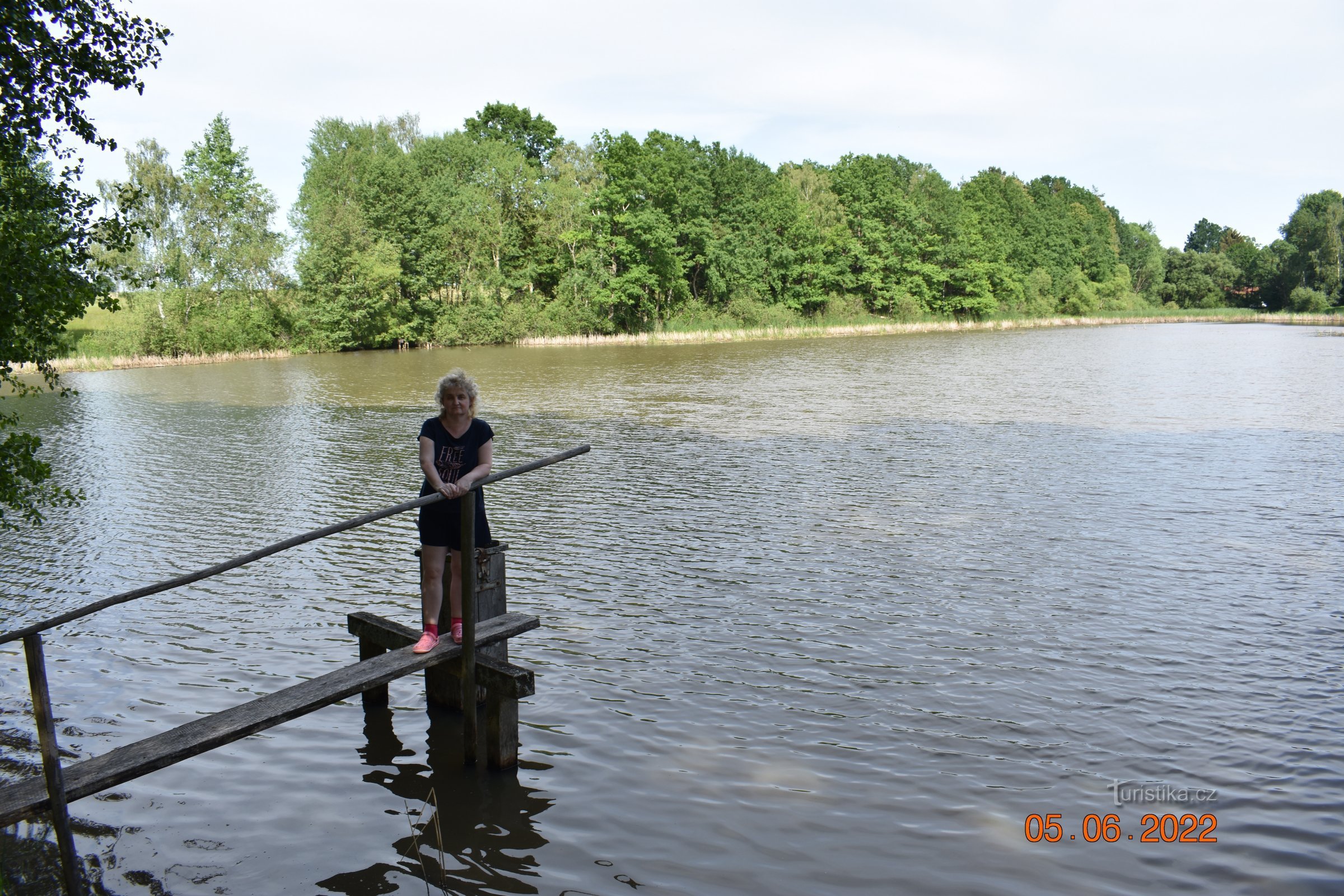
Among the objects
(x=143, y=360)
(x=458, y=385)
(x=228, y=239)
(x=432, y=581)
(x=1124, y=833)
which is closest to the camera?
(x=1124, y=833)

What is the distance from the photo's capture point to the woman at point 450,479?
6.55 metres

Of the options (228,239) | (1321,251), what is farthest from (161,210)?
(1321,251)

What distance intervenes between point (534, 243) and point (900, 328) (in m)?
34.1

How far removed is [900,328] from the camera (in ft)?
277

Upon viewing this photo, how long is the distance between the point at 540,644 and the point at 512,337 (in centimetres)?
6273

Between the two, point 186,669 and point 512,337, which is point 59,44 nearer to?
point 186,669

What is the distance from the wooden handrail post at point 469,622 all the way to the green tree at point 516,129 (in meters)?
86.0

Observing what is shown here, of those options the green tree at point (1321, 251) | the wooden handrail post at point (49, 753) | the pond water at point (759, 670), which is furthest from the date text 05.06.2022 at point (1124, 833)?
the green tree at point (1321, 251)

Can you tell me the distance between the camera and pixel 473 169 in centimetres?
8100

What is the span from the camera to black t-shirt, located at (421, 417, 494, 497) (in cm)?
657

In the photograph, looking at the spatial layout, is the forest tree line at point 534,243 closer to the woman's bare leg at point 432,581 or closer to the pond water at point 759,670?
the pond water at point 759,670

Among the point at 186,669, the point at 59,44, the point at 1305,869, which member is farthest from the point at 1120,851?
the point at 59,44

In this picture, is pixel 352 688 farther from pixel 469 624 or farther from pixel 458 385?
pixel 458 385

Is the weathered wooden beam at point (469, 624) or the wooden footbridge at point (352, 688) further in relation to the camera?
the weathered wooden beam at point (469, 624)
